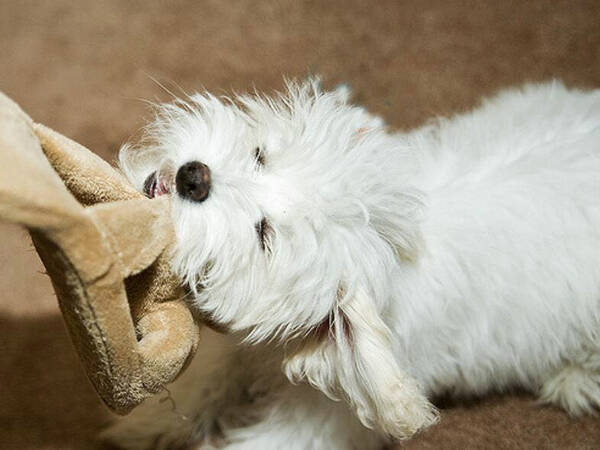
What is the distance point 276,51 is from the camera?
2279 mm

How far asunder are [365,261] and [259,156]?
279mm

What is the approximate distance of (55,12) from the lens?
2326mm

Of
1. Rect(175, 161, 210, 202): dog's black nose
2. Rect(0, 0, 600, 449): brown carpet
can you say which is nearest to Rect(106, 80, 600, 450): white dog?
Rect(175, 161, 210, 202): dog's black nose

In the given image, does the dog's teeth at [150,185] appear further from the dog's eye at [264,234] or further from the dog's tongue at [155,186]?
the dog's eye at [264,234]

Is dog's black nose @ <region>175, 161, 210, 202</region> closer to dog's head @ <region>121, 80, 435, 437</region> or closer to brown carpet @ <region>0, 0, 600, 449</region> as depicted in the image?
dog's head @ <region>121, 80, 435, 437</region>

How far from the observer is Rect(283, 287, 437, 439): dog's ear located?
1107mm

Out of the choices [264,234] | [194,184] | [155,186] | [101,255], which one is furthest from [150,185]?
[101,255]

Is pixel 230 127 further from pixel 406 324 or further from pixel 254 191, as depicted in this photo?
pixel 406 324

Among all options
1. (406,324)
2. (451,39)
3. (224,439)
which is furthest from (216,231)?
(451,39)

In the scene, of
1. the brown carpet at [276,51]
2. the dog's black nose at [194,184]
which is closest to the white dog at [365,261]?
the dog's black nose at [194,184]

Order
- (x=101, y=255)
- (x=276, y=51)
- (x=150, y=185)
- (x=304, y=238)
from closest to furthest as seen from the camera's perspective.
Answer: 1. (x=101, y=255)
2. (x=304, y=238)
3. (x=150, y=185)
4. (x=276, y=51)

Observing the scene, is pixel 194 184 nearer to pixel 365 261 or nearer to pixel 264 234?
pixel 264 234

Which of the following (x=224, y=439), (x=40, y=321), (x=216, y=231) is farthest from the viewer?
(x=40, y=321)

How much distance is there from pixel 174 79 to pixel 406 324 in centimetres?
128
